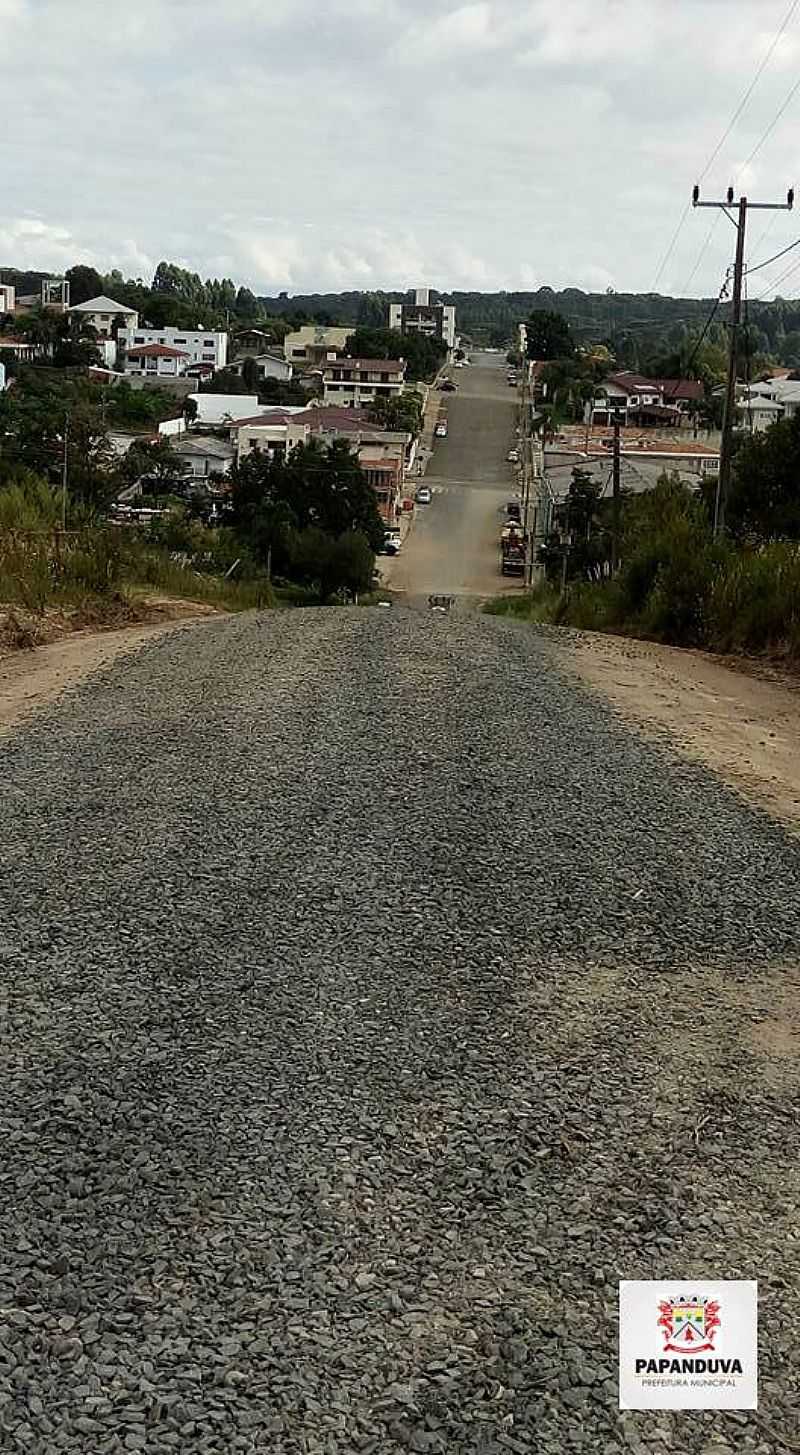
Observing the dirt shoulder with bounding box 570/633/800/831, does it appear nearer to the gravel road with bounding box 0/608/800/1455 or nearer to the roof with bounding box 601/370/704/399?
the gravel road with bounding box 0/608/800/1455

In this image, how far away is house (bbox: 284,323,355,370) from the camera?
107312 mm

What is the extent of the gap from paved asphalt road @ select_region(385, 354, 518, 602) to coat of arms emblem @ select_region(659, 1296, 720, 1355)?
30.4 meters

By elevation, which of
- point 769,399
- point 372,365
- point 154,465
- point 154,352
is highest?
point 154,352

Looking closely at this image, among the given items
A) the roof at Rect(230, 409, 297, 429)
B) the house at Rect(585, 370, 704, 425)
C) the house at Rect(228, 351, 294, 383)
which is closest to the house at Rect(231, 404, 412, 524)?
the roof at Rect(230, 409, 297, 429)

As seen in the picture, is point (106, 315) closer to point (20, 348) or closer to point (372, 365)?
point (20, 348)

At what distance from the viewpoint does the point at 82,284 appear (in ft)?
413

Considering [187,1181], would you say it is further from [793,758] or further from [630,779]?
[793,758]

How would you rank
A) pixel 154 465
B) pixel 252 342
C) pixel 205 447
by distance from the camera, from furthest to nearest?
pixel 252 342, pixel 205 447, pixel 154 465

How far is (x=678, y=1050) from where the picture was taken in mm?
4074

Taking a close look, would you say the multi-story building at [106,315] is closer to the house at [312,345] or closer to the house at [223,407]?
the house at [312,345]

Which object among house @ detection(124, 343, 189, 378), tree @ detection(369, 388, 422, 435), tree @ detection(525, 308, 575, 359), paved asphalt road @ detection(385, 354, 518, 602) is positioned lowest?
paved asphalt road @ detection(385, 354, 518, 602)

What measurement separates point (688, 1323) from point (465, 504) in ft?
185

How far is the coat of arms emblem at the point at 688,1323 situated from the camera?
277 cm

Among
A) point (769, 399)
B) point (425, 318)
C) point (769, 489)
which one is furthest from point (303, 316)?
point (769, 489)
